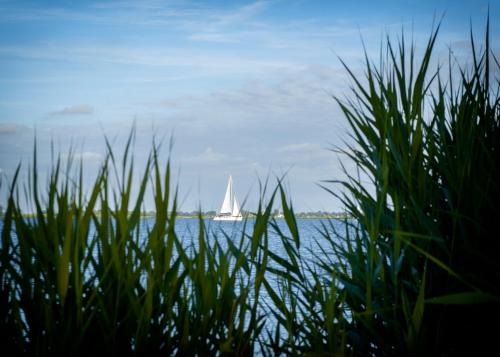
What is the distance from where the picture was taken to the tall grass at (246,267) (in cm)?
168

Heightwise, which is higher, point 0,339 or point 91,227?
point 91,227

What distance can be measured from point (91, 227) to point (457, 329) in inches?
50.7

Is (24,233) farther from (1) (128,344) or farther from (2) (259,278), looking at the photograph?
(2) (259,278)

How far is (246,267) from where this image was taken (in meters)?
2.00

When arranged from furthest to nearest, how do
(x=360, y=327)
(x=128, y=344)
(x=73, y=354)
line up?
1. (x=360, y=327)
2. (x=128, y=344)
3. (x=73, y=354)

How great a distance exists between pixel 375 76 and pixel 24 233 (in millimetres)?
1568

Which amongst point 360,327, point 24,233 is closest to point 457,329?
point 360,327

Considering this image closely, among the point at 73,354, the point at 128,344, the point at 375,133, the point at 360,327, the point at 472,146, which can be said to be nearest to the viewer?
the point at 73,354

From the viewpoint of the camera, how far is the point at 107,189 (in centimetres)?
177

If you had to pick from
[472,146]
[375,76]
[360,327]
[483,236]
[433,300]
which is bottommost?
[360,327]

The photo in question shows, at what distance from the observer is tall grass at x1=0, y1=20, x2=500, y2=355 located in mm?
1677

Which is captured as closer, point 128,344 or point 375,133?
point 128,344

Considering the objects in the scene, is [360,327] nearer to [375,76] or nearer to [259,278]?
[259,278]

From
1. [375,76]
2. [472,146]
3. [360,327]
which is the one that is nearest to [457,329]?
[360,327]
